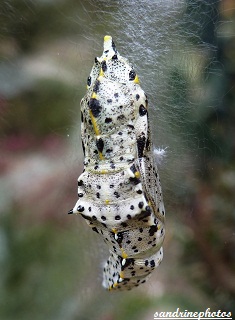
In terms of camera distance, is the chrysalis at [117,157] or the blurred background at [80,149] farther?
the blurred background at [80,149]

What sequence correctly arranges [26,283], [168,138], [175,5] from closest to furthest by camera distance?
[175,5] < [168,138] < [26,283]

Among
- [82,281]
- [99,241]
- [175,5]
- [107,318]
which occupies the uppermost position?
[175,5]

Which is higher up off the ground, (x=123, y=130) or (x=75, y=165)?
(x=123, y=130)

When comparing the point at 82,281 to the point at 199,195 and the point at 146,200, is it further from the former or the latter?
the point at 146,200

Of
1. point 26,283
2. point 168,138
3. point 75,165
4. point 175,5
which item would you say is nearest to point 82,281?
point 26,283

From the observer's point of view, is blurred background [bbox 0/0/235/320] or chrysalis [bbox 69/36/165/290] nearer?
chrysalis [bbox 69/36/165/290]
